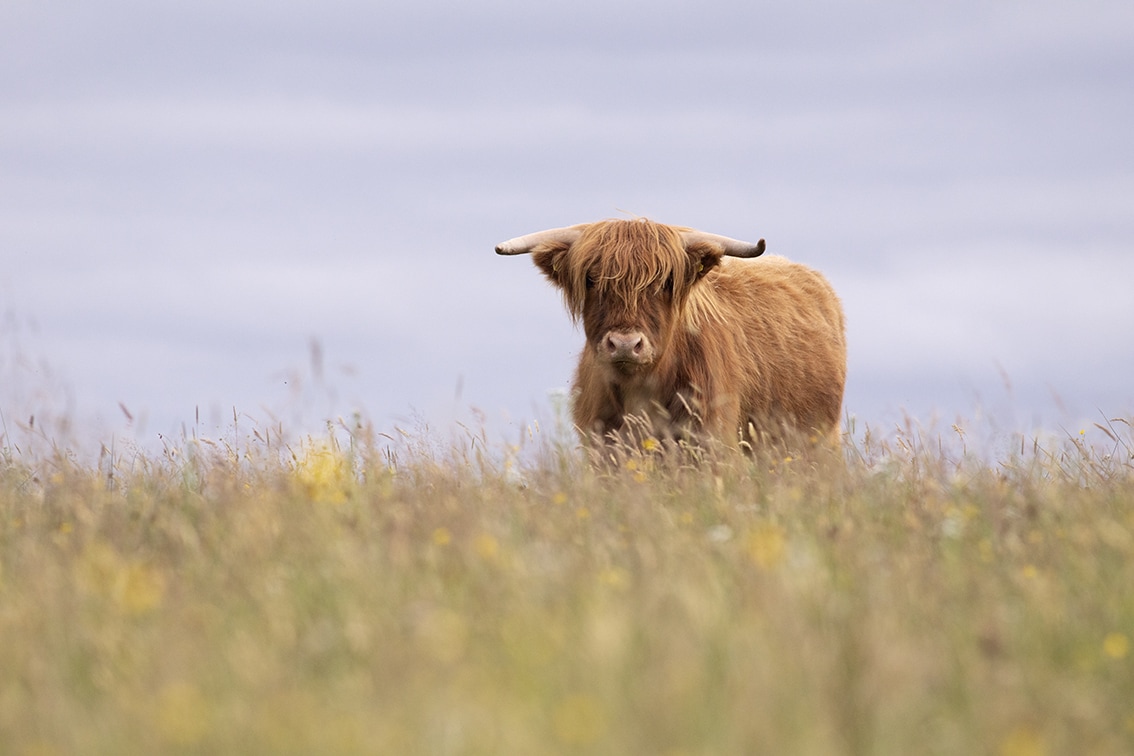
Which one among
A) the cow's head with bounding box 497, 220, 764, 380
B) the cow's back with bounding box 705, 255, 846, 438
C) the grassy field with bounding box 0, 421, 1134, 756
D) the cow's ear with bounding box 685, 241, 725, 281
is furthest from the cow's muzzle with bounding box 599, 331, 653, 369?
the grassy field with bounding box 0, 421, 1134, 756

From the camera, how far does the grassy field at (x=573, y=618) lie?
2.54 metres

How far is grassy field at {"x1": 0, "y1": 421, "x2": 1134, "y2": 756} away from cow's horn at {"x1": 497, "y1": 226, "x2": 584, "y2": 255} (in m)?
3.13

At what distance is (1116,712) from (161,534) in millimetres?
3284

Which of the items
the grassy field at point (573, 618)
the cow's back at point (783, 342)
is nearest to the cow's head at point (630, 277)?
the cow's back at point (783, 342)

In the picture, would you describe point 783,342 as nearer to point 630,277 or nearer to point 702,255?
point 702,255

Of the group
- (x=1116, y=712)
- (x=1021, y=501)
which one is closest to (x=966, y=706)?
(x=1116, y=712)

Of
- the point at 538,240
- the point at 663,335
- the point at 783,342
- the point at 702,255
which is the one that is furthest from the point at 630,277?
the point at 783,342

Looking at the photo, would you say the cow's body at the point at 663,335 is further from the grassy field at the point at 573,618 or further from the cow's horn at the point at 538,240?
the grassy field at the point at 573,618

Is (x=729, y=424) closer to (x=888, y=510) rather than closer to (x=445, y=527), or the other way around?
(x=888, y=510)

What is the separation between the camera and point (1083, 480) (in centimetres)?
639

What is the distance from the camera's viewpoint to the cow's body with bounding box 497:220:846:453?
7695 millimetres

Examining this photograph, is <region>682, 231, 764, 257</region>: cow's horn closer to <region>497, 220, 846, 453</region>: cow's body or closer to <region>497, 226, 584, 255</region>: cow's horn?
<region>497, 220, 846, 453</region>: cow's body

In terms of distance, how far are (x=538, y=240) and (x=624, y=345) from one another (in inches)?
52.7

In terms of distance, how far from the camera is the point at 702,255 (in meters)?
8.18
